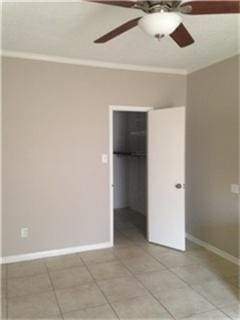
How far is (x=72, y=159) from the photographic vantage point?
3965mm

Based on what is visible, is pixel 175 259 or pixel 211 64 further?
pixel 211 64

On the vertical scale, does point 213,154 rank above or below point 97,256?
above

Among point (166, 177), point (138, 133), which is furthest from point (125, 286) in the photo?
point (138, 133)

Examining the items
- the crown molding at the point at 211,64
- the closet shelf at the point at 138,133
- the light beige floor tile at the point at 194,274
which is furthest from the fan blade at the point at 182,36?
the closet shelf at the point at 138,133

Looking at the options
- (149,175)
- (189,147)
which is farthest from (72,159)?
(189,147)

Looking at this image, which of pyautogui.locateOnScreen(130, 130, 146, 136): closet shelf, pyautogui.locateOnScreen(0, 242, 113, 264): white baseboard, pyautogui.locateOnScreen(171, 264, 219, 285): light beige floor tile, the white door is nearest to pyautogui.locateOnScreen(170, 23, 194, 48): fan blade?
the white door

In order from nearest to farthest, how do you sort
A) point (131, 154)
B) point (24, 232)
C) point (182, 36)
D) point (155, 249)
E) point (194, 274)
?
point (182, 36), point (194, 274), point (24, 232), point (155, 249), point (131, 154)

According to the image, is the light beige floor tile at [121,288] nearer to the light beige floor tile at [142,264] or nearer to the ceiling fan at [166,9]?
the light beige floor tile at [142,264]

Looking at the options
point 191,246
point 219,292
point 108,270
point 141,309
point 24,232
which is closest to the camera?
point 141,309

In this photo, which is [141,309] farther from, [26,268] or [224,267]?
[26,268]

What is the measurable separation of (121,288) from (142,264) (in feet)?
2.16

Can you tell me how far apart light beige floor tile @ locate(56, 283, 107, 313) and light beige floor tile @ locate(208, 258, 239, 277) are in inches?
57.6

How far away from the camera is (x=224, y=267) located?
3.55 meters

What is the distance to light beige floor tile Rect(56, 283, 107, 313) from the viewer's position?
271 cm
